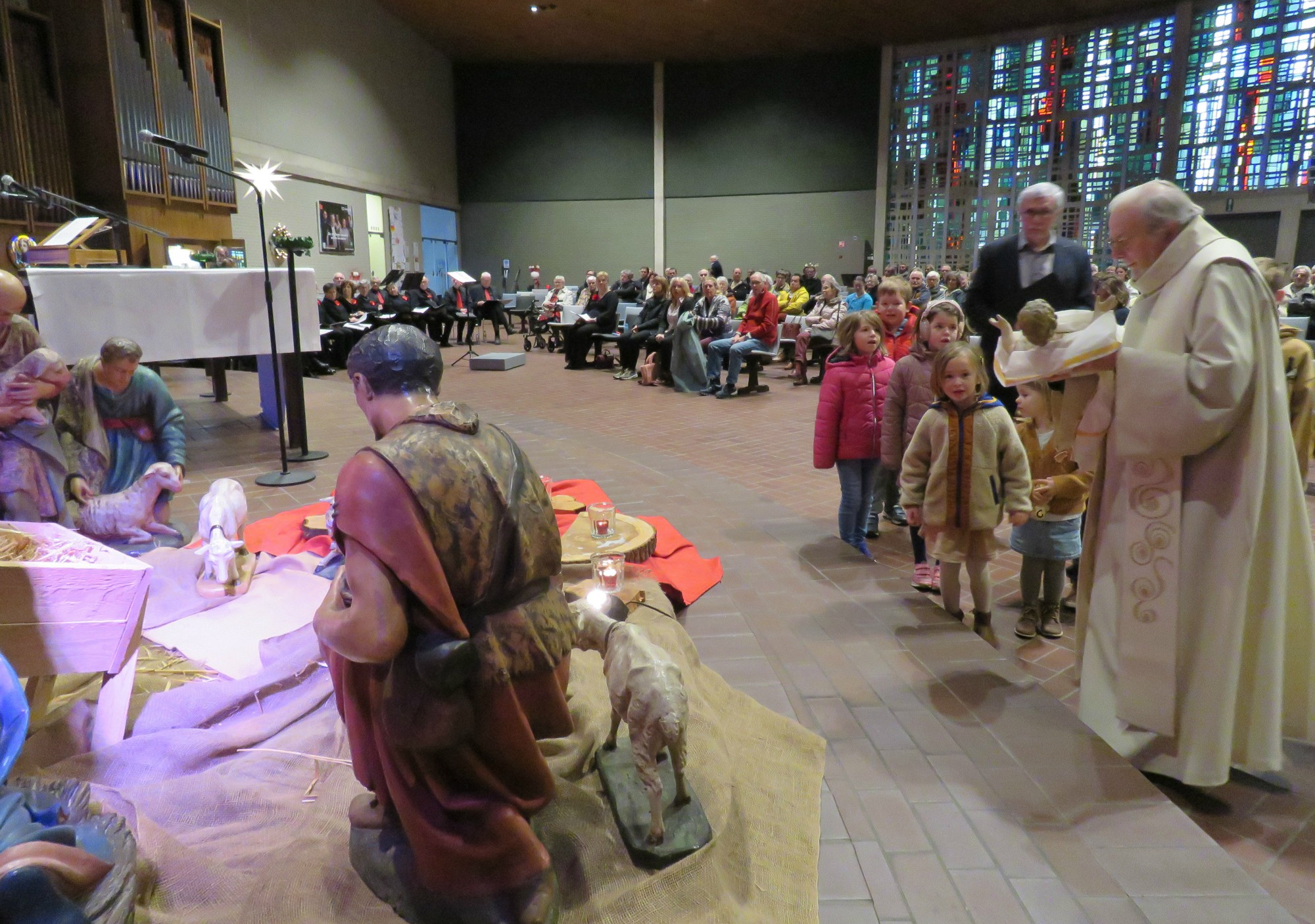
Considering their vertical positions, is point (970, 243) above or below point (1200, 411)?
above

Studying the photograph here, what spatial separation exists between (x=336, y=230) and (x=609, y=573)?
51.0ft

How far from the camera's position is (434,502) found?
5.39 ft

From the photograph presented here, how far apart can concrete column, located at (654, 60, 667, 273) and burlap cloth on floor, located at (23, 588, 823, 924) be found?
21.2m

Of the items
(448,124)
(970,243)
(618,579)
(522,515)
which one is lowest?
(618,579)

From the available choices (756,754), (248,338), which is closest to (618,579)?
(756,754)

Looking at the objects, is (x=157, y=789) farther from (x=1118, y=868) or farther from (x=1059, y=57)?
(x=1059, y=57)

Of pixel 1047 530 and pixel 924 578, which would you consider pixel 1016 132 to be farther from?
pixel 1047 530

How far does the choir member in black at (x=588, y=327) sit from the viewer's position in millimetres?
13867

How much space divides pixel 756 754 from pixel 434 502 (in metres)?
1.62

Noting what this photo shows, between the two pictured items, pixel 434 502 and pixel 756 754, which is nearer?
pixel 434 502

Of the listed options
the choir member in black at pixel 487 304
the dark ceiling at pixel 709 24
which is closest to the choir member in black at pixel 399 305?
the choir member in black at pixel 487 304

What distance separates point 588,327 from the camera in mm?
13867

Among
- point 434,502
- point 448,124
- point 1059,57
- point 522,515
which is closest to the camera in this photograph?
point 434,502

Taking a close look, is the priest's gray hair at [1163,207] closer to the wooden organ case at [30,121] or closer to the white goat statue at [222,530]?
the white goat statue at [222,530]
